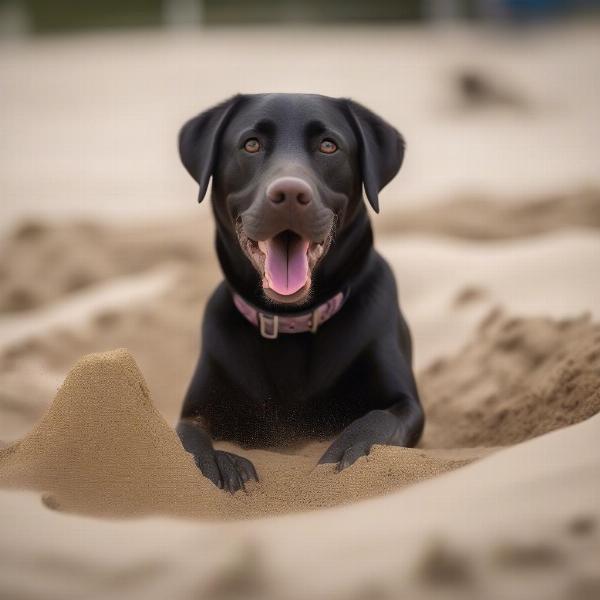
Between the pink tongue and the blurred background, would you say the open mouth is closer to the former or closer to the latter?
the pink tongue

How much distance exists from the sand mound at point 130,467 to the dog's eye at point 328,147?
3.25 feet

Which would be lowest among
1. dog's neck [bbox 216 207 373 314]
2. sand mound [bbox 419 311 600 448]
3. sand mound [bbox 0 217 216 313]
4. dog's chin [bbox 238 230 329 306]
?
sand mound [bbox 0 217 216 313]

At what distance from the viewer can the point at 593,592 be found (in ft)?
5.48

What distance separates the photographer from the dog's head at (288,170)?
2.85 meters

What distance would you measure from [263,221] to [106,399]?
752mm

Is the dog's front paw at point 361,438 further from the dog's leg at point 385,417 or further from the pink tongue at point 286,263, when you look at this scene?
the pink tongue at point 286,263

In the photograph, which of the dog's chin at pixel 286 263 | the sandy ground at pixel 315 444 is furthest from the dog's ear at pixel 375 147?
the sandy ground at pixel 315 444

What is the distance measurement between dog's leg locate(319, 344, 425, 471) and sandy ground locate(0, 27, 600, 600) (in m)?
0.11

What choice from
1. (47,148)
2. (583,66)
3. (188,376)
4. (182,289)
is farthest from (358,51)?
(188,376)

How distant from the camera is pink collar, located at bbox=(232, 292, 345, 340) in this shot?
3102 millimetres

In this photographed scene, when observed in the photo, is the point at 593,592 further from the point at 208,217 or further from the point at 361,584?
the point at 208,217

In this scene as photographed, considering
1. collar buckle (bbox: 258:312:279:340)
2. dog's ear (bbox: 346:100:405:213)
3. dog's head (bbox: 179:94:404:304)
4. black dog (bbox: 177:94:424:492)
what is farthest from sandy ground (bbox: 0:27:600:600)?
dog's ear (bbox: 346:100:405:213)

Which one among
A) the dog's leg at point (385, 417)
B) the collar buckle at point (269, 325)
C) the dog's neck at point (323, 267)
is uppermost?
the dog's neck at point (323, 267)

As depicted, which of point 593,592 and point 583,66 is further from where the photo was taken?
point 583,66
